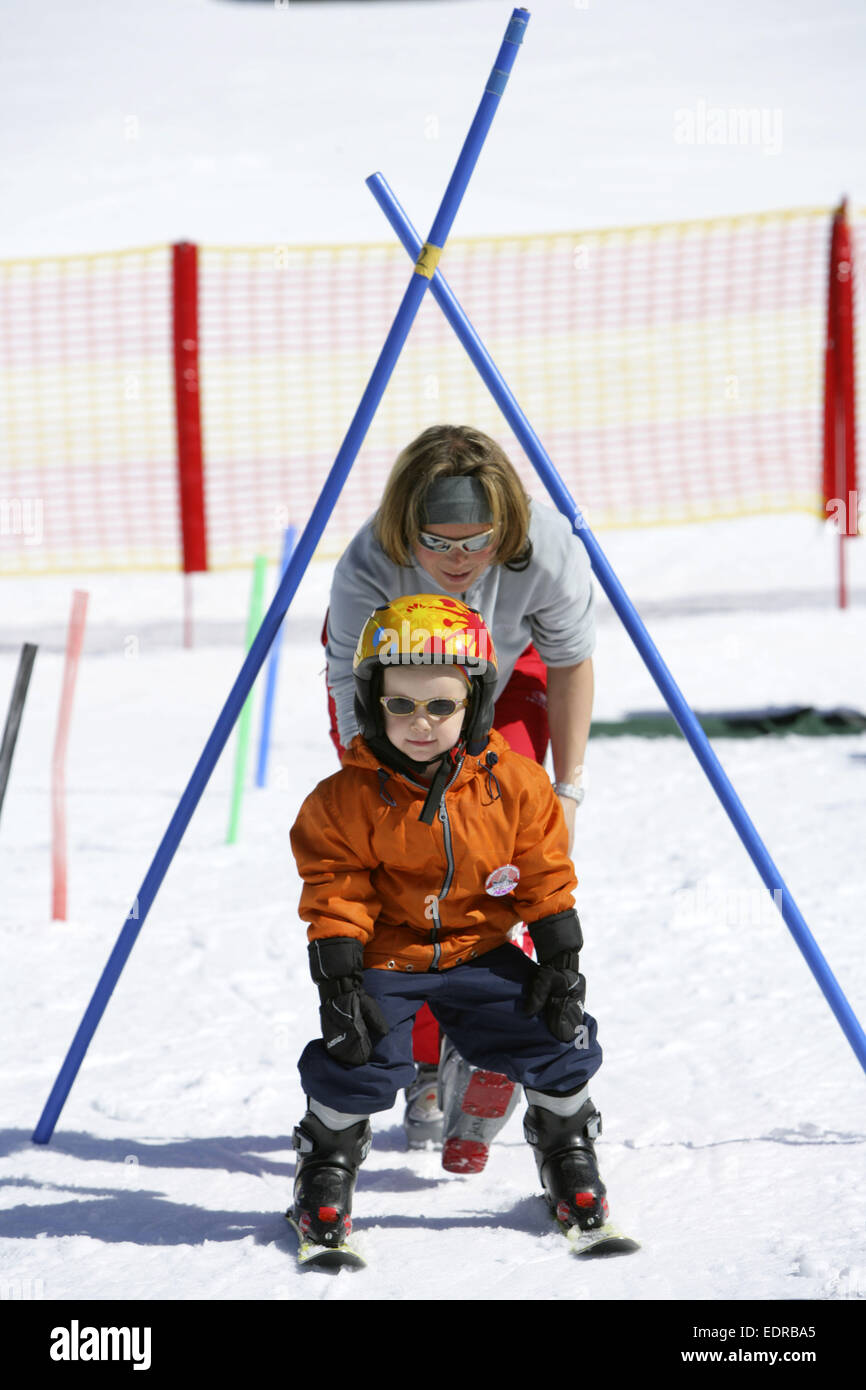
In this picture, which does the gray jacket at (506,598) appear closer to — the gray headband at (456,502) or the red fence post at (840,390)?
the gray headband at (456,502)

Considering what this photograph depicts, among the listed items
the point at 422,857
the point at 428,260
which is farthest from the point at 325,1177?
the point at 428,260

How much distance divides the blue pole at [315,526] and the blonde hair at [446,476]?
0.35 feet

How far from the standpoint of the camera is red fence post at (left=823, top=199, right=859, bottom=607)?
375 inches

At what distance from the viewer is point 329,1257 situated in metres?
2.64

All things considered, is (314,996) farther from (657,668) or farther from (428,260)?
(428,260)

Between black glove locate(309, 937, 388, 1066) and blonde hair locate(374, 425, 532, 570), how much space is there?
79 cm

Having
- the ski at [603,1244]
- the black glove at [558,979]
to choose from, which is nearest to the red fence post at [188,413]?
the black glove at [558,979]

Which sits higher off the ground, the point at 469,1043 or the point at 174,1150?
the point at 469,1043

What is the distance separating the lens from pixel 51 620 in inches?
407

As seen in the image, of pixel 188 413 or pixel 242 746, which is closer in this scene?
pixel 242 746

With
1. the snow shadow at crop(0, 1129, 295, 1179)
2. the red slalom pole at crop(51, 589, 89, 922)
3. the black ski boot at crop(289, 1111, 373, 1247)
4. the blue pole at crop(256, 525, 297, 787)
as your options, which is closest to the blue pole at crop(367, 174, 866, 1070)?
the black ski boot at crop(289, 1111, 373, 1247)

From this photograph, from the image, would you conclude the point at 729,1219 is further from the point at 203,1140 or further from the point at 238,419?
the point at 238,419

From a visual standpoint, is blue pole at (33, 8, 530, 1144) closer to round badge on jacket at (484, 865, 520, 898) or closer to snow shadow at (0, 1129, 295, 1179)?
snow shadow at (0, 1129, 295, 1179)

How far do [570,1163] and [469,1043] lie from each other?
0.92ft
